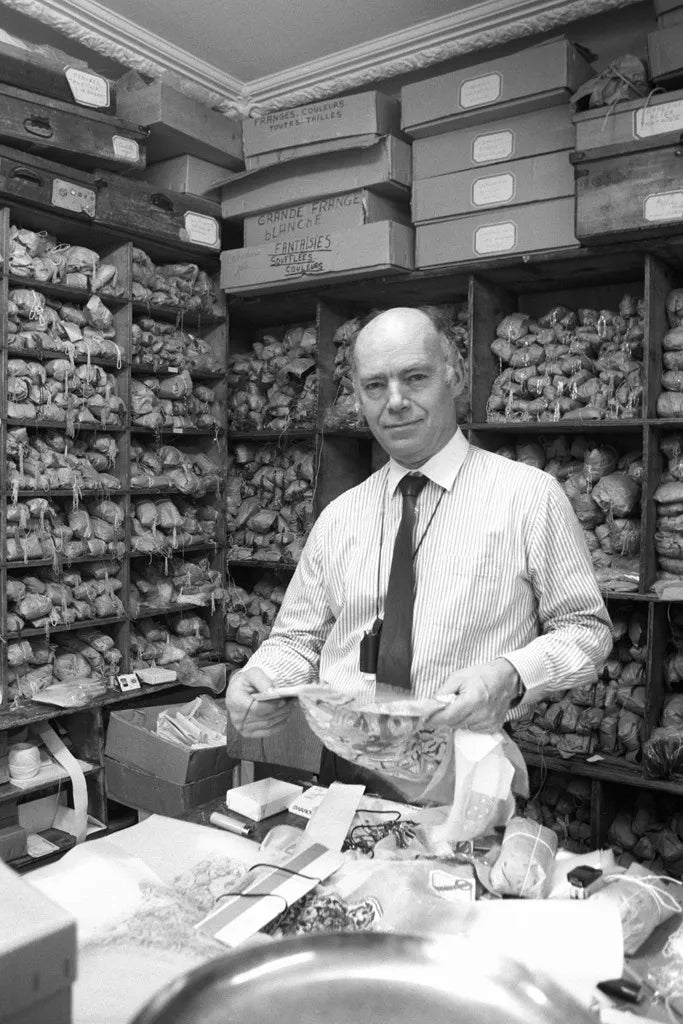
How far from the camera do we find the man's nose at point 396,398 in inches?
75.9

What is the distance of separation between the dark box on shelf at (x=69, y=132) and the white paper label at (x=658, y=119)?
70.9 inches

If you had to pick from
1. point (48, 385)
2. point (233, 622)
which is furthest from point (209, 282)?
point (233, 622)

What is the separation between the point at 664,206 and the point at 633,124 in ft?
0.86

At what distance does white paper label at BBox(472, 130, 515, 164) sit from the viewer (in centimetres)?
297

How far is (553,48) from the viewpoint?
2.80 meters

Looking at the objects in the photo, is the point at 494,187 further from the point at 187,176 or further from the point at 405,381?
the point at 405,381

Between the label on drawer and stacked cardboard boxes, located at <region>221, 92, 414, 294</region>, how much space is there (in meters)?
0.62

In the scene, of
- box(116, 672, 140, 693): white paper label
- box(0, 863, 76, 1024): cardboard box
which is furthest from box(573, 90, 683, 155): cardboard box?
box(0, 863, 76, 1024): cardboard box

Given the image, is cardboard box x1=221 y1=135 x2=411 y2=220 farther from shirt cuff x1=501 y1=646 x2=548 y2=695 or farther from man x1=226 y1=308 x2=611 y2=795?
shirt cuff x1=501 y1=646 x2=548 y2=695

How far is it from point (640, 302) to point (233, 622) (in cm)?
214

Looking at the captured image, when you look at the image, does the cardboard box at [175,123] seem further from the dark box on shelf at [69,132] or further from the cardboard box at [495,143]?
the cardboard box at [495,143]

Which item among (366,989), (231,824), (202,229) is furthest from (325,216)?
(366,989)

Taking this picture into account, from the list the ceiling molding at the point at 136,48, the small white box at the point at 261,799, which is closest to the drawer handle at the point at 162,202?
the ceiling molding at the point at 136,48

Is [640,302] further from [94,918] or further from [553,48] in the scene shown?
[94,918]
